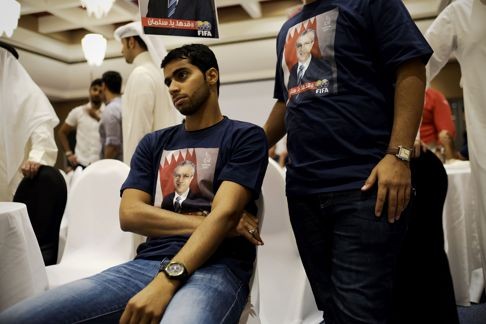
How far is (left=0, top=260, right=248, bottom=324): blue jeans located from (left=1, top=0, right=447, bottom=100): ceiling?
5.16m

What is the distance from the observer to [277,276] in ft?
6.38

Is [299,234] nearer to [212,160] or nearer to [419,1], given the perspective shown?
Answer: [212,160]

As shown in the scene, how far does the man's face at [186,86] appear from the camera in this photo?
140cm

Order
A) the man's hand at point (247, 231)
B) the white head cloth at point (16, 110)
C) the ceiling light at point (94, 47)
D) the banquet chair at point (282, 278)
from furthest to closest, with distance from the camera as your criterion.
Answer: the ceiling light at point (94, 47) < the banquet chair at point (282, 278) < the white head cloth at point (16, 110) < the man's hand at point (247, 231)

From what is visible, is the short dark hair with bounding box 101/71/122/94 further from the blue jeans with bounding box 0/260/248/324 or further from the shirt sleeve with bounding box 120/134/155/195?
the blue jeans with bounding box 0/260/248/324

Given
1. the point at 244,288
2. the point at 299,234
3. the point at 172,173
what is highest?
the point at 172,173

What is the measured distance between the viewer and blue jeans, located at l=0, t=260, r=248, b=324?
0.99 m

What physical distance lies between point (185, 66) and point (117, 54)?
6378 millimetres

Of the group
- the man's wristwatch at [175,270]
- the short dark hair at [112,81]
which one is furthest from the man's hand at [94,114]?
the man's wristwatch at [175,270]

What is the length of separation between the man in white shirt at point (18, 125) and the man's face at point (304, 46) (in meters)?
1.01

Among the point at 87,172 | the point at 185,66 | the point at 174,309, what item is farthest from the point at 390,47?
the point at 87,172

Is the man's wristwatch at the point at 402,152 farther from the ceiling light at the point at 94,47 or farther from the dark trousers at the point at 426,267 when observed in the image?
the ceiling light at the point at 94,47

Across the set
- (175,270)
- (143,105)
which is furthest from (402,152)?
(143,105)

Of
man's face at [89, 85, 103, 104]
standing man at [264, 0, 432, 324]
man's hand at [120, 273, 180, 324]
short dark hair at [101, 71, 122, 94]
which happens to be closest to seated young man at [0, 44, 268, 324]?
man's hand at [120, 273, 180, 324]
